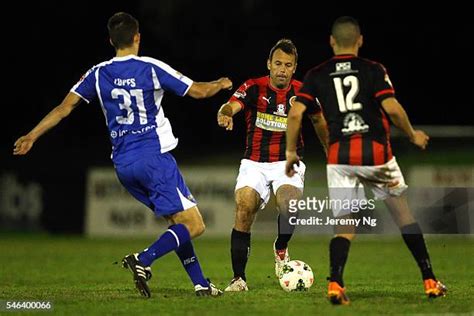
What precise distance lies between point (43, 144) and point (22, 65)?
2.98m

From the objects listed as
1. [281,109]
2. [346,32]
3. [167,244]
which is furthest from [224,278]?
[346,32]

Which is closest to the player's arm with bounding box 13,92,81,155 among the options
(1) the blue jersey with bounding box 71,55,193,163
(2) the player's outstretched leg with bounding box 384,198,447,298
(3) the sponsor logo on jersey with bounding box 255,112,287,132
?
(1) the blue jersey with bounding box 71,55,193,163

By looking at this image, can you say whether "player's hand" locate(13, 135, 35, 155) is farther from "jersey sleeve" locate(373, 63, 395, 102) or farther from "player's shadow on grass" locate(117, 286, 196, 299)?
"jersey sleeve" locate(373, 63, 395, 102)

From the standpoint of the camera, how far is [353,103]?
7.66 meters

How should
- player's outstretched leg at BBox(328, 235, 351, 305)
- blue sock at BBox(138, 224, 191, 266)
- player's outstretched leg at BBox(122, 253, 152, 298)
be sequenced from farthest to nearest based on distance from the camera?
blue sock at BBox(138, 224, 191, 266)
player's outstretched leg at BBox(122, 253, 152, 298)
player's outstretched leg at BBox(328, 235, 351, 305)

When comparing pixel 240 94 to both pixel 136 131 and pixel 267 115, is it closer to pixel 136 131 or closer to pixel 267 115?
pixel 267 115

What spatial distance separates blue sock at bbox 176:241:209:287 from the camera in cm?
812

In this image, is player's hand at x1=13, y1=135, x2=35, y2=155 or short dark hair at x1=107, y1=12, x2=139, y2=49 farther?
player's hand at x1=13, y1=135, x2=35, y2=155

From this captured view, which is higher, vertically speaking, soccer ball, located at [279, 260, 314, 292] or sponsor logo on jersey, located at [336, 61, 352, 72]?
sponsor logo on jersey, located at [336, 61, 352, 72]

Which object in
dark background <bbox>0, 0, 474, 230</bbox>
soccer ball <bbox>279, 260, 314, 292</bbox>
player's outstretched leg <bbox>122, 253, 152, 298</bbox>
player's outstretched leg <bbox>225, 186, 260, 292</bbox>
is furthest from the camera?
dark background <bbox>0, 0, 474, 230</bbox>

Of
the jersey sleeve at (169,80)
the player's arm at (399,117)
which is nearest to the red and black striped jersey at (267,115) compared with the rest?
the jersey sleeve at (169,80)

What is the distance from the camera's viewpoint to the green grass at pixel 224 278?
24.7ft

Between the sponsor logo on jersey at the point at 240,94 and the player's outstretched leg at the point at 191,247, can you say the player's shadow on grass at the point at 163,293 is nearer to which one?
the player's outstretched leg at the point at 191,247

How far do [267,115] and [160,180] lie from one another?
6.78ft
